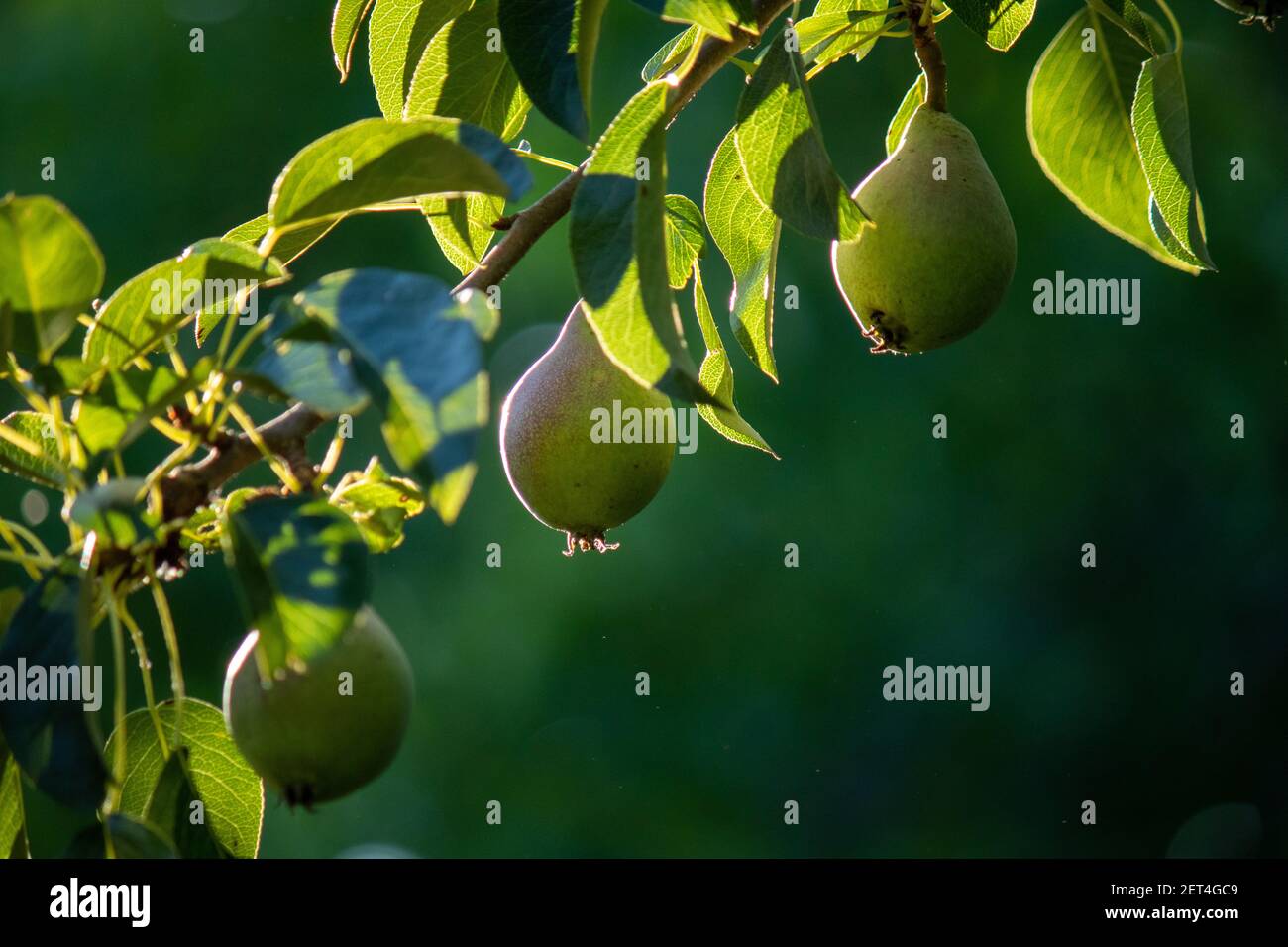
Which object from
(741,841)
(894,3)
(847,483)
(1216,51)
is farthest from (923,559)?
(894,3)

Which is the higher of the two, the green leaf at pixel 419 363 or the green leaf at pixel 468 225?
the green leaf at pixel 468 225

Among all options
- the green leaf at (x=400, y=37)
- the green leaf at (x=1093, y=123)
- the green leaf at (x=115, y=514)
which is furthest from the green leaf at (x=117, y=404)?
the green leaf at (x=1093, y=123)

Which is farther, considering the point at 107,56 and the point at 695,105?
the point at 107,56

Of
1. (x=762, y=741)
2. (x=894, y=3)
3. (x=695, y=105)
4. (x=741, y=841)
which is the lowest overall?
(x=741, y=841)

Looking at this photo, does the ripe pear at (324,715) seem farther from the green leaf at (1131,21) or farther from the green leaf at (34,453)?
the green leaf at (1131,21)

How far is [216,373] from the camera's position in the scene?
0.69 meters

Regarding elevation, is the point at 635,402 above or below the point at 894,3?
below

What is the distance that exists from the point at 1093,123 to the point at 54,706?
32.1 inches

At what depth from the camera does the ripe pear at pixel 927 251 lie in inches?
35.4

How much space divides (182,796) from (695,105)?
4.45 m

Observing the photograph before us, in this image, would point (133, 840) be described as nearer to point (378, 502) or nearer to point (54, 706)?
point (54, 706)

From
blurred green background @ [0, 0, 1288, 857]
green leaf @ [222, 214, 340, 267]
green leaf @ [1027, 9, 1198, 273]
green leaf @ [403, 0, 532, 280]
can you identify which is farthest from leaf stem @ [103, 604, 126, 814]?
blurred green background @ [0, 0, 1288, 857]

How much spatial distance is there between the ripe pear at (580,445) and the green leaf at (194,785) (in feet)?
0.91
